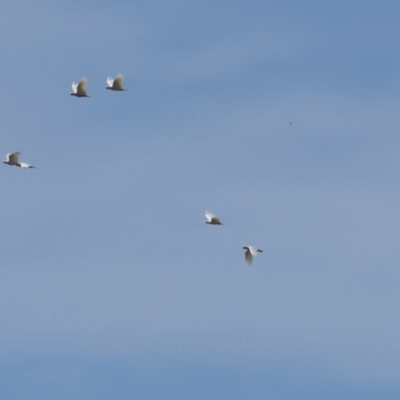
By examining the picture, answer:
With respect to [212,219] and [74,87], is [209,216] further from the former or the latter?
[74,87]

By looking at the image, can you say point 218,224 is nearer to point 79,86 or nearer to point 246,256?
point 246,256

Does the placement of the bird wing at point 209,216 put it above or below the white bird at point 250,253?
above

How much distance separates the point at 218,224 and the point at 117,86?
1262 centimetres

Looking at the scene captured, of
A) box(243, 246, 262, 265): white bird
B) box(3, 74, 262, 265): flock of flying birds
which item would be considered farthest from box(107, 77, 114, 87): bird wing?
box(243, 246, 262, 265): white bird

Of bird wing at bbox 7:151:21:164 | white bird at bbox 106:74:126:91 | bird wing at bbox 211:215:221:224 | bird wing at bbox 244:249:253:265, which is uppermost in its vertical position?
white bird at bbox 106:74:126:91

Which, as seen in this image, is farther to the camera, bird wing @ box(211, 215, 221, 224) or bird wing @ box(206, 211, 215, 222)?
bird wing @ box(206, 211, 215, 222)

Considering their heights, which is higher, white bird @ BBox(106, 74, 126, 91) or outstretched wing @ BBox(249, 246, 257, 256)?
white bird @ BBox(106, 74, 126, 91)

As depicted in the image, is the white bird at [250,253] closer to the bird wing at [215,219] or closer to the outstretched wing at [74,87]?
the bird wing at [215,219]

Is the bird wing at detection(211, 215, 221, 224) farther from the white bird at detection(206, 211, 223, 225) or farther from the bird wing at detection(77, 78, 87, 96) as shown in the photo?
the bird wing at detection(77, 78, 87, 96)

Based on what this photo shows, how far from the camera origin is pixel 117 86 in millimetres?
123125

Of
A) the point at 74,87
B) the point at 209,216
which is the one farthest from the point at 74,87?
the point at 209,216

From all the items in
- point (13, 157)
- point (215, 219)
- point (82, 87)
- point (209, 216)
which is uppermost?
point (82, 87)

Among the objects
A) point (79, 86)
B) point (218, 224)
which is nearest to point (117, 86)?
point (79, 86)

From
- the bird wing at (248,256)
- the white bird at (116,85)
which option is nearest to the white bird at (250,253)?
the bird wing at (248,256)
